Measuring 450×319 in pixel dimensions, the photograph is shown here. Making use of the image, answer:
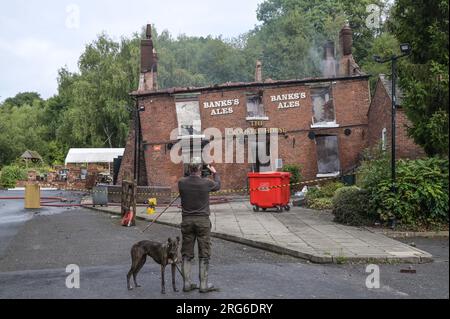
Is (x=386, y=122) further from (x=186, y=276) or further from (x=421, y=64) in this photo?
(x=186, y=276)

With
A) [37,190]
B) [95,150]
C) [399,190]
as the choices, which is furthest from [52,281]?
[95,150]

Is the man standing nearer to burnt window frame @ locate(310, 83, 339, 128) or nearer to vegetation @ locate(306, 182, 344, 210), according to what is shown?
vegetation @ locate(306, 182, 344, 210)

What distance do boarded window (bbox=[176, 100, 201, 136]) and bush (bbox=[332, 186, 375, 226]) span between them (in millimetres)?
13969

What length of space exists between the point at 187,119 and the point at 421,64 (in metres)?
16.0

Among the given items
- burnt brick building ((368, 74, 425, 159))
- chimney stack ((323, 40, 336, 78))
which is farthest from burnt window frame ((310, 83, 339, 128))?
chimney stack ((323, 40, 336, 78))

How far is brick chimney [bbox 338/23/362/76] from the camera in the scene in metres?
28.4

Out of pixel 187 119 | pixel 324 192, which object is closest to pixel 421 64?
pixel 324 192

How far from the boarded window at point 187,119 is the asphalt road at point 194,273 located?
14.2 metres

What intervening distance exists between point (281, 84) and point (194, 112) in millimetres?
5024

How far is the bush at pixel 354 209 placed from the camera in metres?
13.9

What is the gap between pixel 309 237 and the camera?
12.0 metres

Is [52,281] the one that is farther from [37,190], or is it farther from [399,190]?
[37,190]

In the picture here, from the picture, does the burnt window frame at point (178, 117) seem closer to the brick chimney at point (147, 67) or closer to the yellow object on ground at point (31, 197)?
the brick chimney at point (147, 67)

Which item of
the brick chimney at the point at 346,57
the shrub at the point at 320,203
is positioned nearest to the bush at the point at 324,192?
the shrub at the point at 320,203
